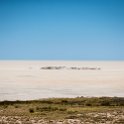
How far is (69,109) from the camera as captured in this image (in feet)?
68.9

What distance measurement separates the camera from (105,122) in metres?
17.1

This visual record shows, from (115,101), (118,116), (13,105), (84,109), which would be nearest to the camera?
(118,116)

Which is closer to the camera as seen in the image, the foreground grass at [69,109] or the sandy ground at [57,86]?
the foreground grass at [69,109]

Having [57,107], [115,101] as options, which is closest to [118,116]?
[57,107]

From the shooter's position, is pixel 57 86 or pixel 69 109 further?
pixel 57 86

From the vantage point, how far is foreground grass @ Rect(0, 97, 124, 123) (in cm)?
1877

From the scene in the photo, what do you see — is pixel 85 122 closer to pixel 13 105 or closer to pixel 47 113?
pixel 47 113

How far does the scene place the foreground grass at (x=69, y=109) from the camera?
18.8m

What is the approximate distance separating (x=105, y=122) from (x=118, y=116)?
1.66 meters

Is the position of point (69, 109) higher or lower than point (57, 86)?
lower

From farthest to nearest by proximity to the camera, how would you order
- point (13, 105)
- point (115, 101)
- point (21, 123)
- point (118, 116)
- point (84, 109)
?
point (115, 101) → point (13, 105) → point (84, 109) → point (118, 116) → point (21, 123)

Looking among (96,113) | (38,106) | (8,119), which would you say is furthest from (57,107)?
(8,119)

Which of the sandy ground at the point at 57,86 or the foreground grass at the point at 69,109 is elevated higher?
the sandy ground at the point at 57,86

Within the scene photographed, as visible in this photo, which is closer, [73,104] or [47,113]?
[47,113]
